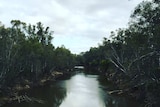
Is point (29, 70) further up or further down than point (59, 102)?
further up

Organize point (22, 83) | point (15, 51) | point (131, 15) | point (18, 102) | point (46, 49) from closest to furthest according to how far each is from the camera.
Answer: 1. point (131, 15)
2. point (18, 102)
3. point (15, 51)
4. point (22, 83)
5. point (46, 49)

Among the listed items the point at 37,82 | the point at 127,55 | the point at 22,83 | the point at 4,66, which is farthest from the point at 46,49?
the point at 4,66

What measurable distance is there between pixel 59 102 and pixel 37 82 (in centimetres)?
1845

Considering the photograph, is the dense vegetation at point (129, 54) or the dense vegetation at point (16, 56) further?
the dense vegetation at point (16, 56)

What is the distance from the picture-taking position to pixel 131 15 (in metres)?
24.8

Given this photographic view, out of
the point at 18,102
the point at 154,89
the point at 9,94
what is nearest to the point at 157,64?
the point at 154,89

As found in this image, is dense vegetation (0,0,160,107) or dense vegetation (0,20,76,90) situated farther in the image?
dense vegetation (0,20,76,90)

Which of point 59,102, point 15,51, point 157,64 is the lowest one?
point 59,102

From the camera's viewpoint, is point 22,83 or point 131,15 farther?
point 22,83

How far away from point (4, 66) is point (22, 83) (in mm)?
12164

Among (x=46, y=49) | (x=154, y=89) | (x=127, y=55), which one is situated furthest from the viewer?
(x=46, y=49)

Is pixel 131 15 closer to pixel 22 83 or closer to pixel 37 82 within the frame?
pixel 22 83

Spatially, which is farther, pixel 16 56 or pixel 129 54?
pixel 129 54

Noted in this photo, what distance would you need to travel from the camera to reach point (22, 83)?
157 feet
